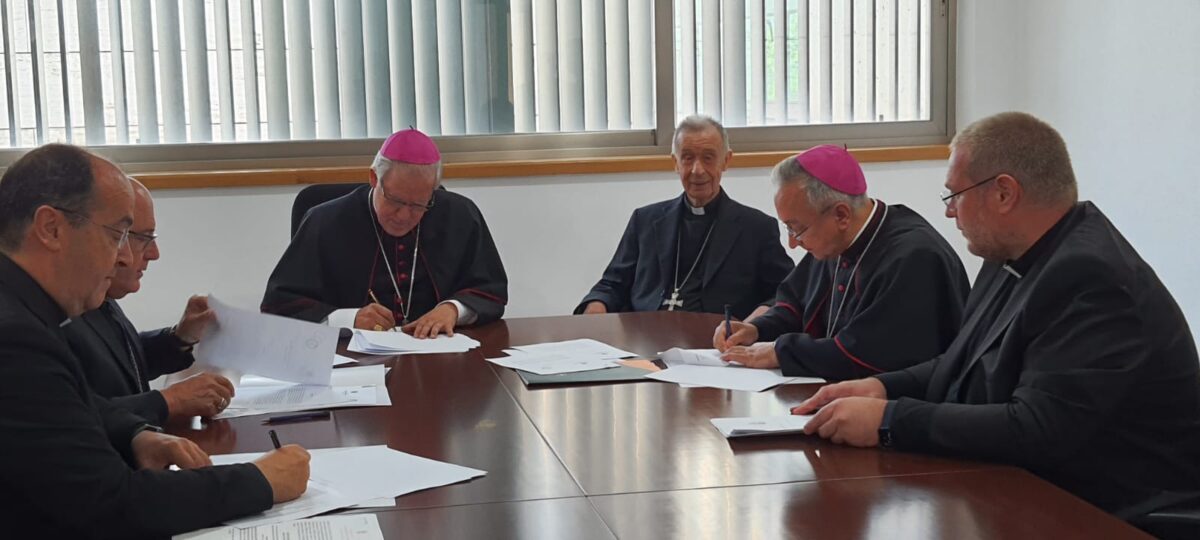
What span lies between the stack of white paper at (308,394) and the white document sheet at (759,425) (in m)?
0.76

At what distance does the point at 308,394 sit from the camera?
8.87 feet

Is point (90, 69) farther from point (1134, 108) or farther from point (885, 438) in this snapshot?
point (1134, 108)

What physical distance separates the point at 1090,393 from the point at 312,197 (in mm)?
2964

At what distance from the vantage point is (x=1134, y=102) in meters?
4.84

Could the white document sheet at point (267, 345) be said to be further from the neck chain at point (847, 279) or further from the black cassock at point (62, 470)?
the neck chain at point (847, 279)

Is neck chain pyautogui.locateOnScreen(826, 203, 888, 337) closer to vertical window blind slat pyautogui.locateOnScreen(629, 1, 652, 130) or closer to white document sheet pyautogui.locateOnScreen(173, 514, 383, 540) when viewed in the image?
white document sheet pyautogui.locateOnScreen(173, 514, 383, 540)

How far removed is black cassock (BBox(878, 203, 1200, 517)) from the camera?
207 cm

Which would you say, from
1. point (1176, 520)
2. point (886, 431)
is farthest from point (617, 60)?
point (1176, 520)

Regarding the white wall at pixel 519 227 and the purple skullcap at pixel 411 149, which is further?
the white wall at pixel 519 227

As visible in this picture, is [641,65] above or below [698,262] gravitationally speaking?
above

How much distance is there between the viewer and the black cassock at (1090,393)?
A: 2068 millimetres

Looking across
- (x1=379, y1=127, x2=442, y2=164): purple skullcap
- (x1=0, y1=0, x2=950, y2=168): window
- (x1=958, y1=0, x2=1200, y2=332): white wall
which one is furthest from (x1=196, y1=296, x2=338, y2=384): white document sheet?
(x1=958, y1=0, x2=1200, y2=332): white wall

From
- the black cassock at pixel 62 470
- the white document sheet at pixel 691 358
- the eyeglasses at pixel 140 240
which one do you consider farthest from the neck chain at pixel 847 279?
the black cassock at pixel 62 470

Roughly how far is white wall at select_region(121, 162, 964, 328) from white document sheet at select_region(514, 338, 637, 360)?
78.1 inches
